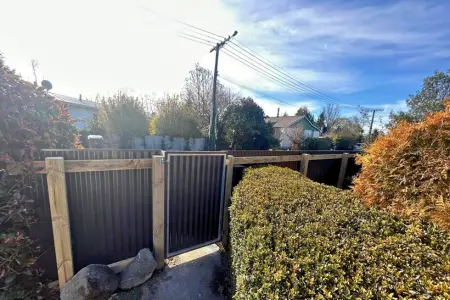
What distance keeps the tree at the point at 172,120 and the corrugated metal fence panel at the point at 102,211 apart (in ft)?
22.1

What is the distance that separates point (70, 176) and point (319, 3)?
5.48m

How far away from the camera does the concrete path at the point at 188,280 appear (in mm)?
2354

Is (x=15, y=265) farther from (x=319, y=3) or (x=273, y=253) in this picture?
(x=319, y=3)

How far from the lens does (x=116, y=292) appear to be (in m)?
2.30

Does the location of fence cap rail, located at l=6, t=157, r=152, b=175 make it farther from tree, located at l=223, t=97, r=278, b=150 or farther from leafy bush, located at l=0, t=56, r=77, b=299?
tree, located at l=223, t=97, r=278, b=150

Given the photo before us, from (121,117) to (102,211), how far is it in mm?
7113

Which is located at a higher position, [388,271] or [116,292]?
[388,271]

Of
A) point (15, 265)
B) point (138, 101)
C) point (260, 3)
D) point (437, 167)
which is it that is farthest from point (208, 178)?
point (138, 101)

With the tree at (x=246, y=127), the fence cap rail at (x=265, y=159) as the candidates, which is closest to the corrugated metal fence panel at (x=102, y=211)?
the fence cap rail at (x=265, y=159)

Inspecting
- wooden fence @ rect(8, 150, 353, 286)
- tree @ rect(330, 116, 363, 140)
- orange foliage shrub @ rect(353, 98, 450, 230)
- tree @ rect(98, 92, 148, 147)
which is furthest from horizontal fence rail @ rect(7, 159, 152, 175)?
tree @ rect(330, 116, 363, 140)

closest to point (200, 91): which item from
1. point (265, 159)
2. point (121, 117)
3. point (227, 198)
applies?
point (121, 117)

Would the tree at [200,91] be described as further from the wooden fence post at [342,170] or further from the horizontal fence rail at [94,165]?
the horizontal fence rail at [94,165]

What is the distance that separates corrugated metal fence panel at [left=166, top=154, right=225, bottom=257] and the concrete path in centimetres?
21

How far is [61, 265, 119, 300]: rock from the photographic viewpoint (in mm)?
2014
